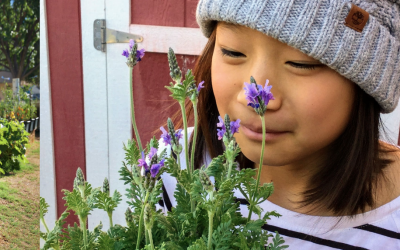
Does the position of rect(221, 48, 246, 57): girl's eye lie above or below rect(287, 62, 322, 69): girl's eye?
above

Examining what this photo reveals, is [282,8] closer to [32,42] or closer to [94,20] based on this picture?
[32,42]

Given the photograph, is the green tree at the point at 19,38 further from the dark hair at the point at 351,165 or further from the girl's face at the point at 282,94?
the dark hair at the point at 351,165

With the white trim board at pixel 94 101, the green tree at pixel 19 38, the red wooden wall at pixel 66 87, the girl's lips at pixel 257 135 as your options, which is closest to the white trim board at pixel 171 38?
the white trim board at pixel 94 101

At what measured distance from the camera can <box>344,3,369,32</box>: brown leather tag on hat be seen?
709 millimetres

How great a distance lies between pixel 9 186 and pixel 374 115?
74cm

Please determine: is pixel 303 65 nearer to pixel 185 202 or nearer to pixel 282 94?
pixel 282 94

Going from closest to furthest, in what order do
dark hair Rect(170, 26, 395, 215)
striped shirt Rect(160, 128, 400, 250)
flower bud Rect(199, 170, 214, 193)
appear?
flower bud Rect(199, 170, 214, 193) < dark hair Rect(170, 26, 395, 215) < striped shirt Rect(160, 128, 400, 250)

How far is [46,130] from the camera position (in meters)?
2.18

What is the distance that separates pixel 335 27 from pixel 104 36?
5.18 feet

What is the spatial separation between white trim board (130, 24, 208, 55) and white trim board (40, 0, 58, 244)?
48 cm

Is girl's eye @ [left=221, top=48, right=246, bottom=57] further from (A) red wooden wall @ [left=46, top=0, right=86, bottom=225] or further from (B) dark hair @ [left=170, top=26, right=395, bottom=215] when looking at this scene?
(A) red wooden wall @ [left=46, top=0, right=86, bottom=225]

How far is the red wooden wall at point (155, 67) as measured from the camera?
2016mm

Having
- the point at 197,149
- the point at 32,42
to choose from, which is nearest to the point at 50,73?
the point at 197,149

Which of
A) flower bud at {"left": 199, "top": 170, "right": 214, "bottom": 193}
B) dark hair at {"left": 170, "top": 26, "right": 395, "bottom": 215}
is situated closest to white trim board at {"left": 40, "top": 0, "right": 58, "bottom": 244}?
dark hair at {"left": 170, "top": 26, "right": 395, "bottom": 215}
